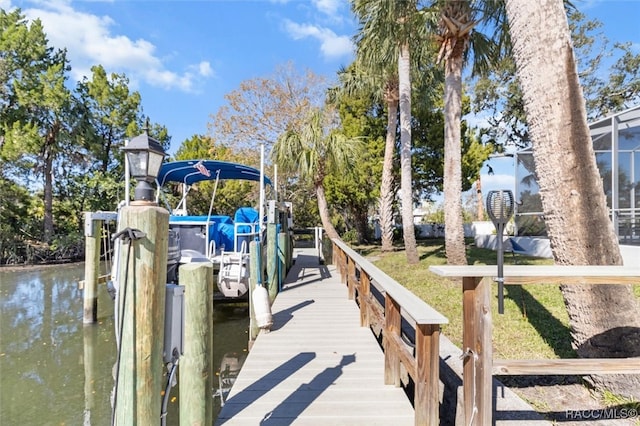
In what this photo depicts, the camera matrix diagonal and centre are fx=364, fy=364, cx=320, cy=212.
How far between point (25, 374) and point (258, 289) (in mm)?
3169

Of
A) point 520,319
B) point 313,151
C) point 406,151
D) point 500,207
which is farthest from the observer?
point 313,151

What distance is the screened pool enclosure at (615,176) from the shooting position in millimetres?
8594

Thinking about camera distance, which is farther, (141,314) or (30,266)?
(30,266)

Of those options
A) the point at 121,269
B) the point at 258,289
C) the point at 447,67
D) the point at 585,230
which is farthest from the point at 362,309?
the point at 447,67

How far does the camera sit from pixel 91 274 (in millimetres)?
6754

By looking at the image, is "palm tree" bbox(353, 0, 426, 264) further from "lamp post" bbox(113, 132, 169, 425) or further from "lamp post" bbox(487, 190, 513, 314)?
"lamp post" bbox(113, 132, 169, 425)

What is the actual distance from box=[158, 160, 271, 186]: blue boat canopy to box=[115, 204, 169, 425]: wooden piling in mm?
5772

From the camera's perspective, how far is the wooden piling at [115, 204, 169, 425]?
151 cm

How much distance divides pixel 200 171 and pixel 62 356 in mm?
3823

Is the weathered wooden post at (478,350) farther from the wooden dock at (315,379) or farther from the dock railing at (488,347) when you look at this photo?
the wooden dock at (315,379)

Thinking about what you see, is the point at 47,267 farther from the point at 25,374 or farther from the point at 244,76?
the point at 244,76

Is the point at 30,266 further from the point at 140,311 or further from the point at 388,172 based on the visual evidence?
the point at 140,311

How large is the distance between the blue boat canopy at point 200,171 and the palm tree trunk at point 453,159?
4106mm

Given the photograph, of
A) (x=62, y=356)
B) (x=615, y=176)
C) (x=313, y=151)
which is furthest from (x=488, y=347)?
(x=313, y=151)
